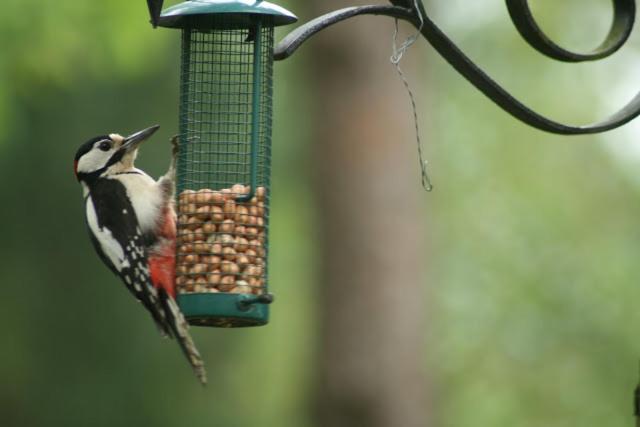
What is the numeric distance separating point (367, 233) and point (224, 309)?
16.0 feet

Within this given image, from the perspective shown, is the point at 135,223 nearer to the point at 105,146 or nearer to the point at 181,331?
the point at 105,146

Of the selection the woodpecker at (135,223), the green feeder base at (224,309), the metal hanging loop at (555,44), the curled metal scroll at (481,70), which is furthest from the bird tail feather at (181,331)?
the metal hanging loop at (555,44)

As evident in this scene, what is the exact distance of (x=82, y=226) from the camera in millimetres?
12656

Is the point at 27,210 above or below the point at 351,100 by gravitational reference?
below

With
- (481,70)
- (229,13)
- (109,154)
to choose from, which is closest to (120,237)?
(109,154)

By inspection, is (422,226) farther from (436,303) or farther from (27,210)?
(27,210)

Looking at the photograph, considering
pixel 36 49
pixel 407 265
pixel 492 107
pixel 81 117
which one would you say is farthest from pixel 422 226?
pixel 492 107

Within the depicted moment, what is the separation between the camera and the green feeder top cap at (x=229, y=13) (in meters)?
4.27

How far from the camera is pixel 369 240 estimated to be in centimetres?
941

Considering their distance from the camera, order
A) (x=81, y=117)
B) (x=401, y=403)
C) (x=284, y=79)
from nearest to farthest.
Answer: (x=401, y=403) → (x=81, y=117) → (x=284, y=79)

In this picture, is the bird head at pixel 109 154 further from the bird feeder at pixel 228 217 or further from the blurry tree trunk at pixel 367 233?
the blurry tree trunk at pixel 367 233

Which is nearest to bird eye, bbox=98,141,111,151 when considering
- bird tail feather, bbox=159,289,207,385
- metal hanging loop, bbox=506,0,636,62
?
bird tail feather, bbox=159,289,207,385

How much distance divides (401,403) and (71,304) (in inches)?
197

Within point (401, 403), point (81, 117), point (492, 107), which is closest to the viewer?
point (401, 403)
